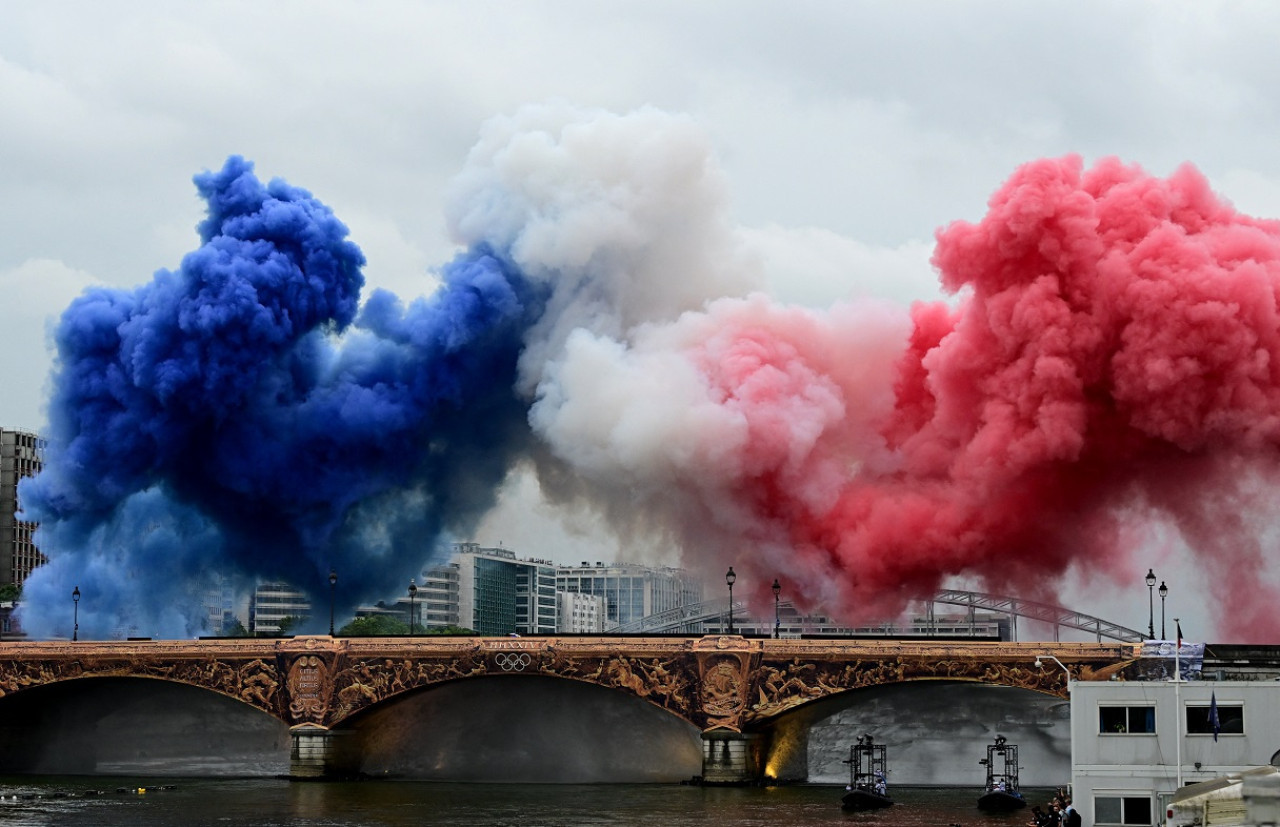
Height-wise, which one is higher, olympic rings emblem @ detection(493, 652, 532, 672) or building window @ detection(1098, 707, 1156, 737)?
olympic rings emblem @ detection(493, 652, 532, 672)

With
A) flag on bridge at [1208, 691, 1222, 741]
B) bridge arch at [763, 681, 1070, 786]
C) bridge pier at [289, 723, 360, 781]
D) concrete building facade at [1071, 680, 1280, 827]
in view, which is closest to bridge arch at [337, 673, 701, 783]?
bridge pier at [289, 723, 360, 781]

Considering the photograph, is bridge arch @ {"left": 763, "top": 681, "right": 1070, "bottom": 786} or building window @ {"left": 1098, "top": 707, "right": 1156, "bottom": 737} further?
bridge arch @ {"left": 763, "top": 681, "right": 1070, "bottom": 786}

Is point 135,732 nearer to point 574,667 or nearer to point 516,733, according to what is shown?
point 516,733

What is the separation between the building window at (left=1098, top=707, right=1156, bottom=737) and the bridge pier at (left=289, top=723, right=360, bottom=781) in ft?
159

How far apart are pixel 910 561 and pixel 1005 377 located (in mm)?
9770

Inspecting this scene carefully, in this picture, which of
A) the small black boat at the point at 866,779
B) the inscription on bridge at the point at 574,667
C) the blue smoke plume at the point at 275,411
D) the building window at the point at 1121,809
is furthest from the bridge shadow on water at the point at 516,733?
the building window at the point at 1121,809

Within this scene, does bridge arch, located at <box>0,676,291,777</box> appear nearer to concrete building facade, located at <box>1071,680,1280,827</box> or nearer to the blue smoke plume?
the blue smoke plume

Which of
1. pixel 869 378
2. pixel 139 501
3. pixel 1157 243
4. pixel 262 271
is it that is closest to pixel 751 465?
pixel 869 378

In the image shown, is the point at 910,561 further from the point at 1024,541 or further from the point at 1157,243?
the point at 1157,243

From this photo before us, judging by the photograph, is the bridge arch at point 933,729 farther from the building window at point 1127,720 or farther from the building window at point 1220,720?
the building window at point 1220,720

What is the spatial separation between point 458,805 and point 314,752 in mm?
15868

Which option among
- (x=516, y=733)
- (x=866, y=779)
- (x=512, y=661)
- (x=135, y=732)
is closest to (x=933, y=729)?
(x=866, y=779)

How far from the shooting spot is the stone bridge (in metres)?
84.8

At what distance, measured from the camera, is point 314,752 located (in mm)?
94812
